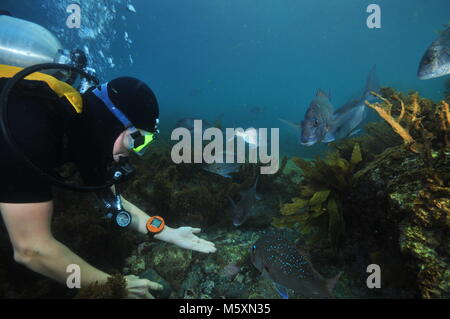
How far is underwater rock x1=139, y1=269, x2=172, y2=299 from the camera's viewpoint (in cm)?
269

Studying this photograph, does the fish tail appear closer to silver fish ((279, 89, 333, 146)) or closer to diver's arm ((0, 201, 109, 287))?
silver fish ((279, 89, 333, 146))

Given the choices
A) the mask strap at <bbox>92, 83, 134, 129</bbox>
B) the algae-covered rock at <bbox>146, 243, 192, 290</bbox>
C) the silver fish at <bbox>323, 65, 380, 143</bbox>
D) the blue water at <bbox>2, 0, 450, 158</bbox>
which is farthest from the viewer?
the blue water at <bbox>2, 0, 450, 158</bbox>

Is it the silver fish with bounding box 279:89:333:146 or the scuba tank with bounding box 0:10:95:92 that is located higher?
the scuba tank with bounding box 0:10:95:92

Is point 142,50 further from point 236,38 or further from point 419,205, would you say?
point 419,205

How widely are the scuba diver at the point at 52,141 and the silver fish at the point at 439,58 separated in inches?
136

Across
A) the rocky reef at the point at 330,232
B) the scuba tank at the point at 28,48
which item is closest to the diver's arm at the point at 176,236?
the rocky reef at the point at 330,232

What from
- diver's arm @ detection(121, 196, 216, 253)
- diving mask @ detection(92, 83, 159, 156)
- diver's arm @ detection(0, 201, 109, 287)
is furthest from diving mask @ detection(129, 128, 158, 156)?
diver's arm @ detection(121, 196, 216, 253)

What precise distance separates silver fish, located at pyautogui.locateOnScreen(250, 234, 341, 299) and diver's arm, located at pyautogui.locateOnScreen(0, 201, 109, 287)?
176 cm

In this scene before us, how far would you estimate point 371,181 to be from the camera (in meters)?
2.65

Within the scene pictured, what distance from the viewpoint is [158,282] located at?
2.85 metres

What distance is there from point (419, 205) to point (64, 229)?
14.3ft

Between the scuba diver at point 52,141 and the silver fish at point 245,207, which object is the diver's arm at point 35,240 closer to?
the scuba diver at point 52,141

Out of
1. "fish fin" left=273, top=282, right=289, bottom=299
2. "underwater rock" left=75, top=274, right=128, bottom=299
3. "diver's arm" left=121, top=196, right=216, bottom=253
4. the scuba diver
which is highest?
the scuba diver
